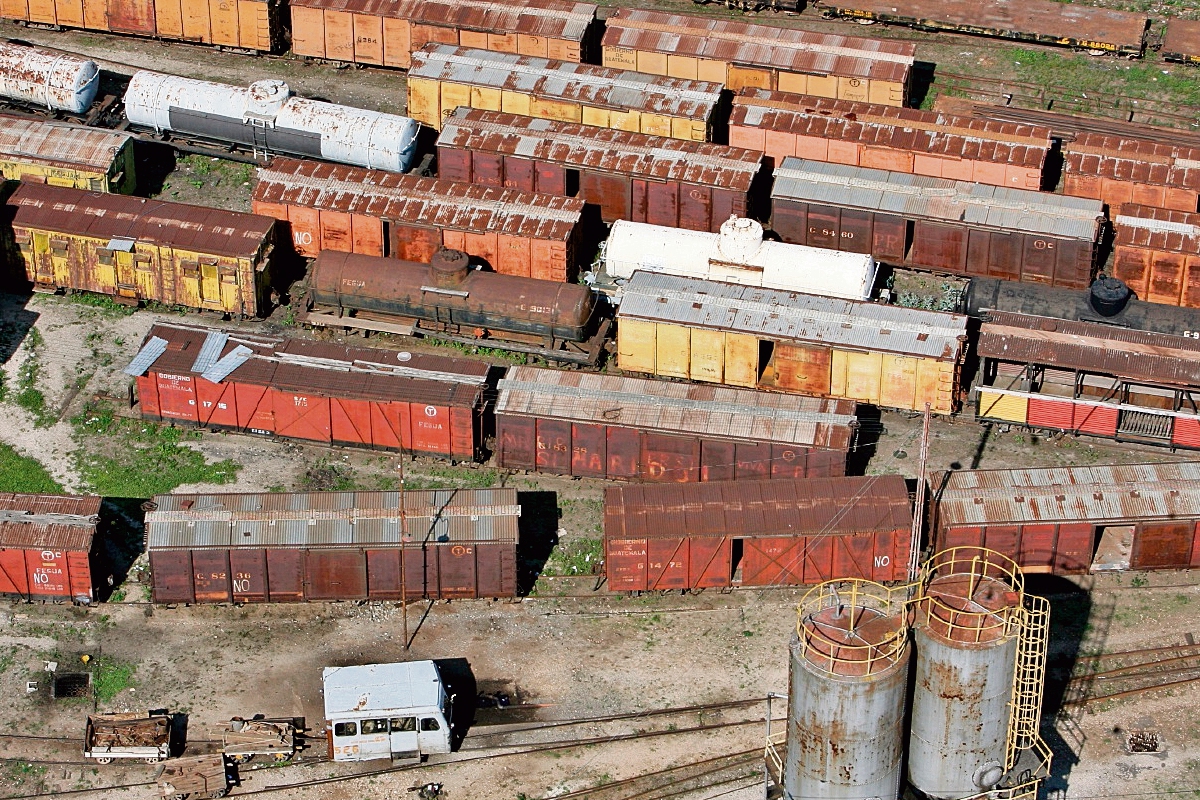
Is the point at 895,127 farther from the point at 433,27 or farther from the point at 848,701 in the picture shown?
the point at 848,701

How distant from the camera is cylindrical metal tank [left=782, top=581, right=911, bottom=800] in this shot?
42719mm

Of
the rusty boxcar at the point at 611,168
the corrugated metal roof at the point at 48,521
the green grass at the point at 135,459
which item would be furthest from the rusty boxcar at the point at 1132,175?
the corrugated metal roof at the point at 48,521

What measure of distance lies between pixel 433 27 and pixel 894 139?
2053cm

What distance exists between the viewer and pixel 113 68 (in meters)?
80.6

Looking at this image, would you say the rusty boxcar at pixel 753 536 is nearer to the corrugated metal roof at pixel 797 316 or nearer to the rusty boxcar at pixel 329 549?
the rusty boxcar at pixel 329 549

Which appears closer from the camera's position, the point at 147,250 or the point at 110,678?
the point at 110,678

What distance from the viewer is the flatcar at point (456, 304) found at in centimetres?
6538

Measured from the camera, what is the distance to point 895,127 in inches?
2926

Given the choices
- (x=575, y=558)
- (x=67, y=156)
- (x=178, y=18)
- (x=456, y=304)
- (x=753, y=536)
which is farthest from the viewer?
(x=178, y=18)

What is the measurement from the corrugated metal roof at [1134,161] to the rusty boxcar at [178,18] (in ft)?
112

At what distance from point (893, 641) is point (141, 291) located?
117ft

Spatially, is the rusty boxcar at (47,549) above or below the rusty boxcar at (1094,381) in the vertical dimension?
below

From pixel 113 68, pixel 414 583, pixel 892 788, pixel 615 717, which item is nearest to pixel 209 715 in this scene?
pixel 414 583

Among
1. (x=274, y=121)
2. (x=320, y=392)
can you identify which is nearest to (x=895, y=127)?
(x=274, y=121)
